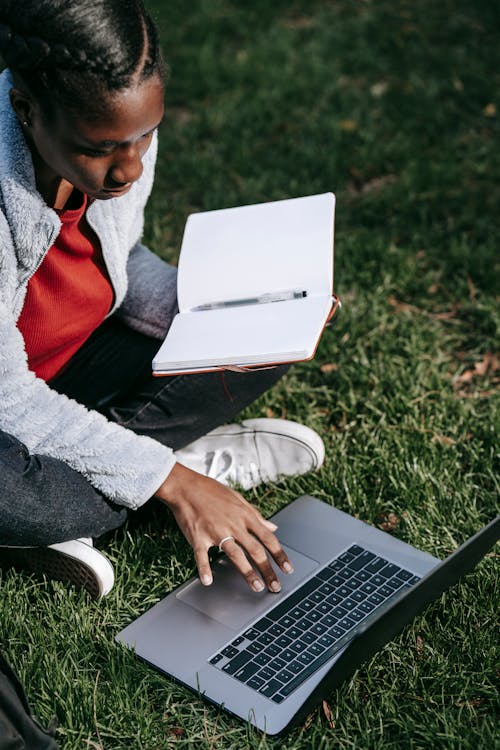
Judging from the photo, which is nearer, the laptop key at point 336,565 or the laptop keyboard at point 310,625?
the laptop keyboard at point 310,625

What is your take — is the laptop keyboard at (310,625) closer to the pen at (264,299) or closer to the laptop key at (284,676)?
the laptop key at (284,676)

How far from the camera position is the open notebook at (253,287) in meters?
2.18

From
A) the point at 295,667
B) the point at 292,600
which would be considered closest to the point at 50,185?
the point at 292,600

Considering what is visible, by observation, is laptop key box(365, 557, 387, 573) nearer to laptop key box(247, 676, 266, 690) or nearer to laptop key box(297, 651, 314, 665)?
laptop key box(297, 651, 314, 665)

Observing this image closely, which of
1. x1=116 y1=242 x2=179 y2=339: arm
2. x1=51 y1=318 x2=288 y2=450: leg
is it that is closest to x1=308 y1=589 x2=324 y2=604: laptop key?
x1=51 y1=318 x2=288 y2=450: leg

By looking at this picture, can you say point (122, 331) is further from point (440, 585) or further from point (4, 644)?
point (440, 585)

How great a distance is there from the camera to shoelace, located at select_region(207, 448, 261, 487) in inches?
108

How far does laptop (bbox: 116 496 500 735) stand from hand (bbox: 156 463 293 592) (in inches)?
3.7

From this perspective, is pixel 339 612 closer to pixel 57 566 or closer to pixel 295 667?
pixel 295 667

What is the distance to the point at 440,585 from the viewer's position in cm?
198

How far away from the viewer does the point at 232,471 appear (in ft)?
9.05

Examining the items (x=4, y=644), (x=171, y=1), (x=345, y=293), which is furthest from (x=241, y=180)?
(x=4, y=644)

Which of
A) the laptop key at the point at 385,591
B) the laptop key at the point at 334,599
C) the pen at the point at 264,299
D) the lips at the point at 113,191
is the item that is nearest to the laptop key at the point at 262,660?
the laptop key at the point at 334,599

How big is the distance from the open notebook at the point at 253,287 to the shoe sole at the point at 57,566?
1.82 ft
